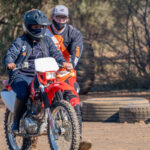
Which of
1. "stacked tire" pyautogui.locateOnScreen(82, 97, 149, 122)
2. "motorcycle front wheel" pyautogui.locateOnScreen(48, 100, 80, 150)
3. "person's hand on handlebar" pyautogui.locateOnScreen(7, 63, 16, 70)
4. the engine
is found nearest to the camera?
"motorcycle front wheel" pyautogui.locateOnScreen(48, 100, 80, 150)

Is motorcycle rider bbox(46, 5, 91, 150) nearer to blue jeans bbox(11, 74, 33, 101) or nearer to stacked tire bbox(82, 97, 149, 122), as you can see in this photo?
blue jeans bbox(11, 74, 33, 101)

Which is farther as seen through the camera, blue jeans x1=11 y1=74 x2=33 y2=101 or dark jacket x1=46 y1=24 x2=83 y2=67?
dark jacket x1=46 y1=24 x2=83 y2=67

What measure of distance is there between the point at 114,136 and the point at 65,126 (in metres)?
2.17

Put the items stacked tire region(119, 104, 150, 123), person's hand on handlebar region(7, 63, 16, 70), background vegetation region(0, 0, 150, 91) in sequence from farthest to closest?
background vegetation region(0, 0, 150, 91)
stacked tire region(119, 104, 150, 123)
person's hand on handlebar region(7, 63, 16, 70)

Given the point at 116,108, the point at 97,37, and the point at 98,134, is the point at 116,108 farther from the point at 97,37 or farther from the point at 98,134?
the point at 97,37

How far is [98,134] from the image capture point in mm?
7309

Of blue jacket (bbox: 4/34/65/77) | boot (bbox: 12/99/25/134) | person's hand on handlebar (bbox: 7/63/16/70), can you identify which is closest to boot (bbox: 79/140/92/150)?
boot (bbox: 12/99/25/134)

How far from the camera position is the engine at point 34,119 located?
17.2ft

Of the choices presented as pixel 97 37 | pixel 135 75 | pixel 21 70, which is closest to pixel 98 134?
pixel 21 70

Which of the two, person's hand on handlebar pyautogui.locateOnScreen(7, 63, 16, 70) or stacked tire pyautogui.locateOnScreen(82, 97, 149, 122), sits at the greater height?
person's hand on handlebar pyautogui.locateOnScreen(7, 63, 16, 70)

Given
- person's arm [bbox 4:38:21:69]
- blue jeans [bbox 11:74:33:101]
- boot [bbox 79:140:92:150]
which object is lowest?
boot [bbox 79:140:92:150]

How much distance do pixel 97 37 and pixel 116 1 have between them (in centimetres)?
227

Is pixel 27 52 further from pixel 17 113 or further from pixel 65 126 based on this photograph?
pixel 65 126

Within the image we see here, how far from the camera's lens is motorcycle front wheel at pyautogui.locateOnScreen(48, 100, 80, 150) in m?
4.84
